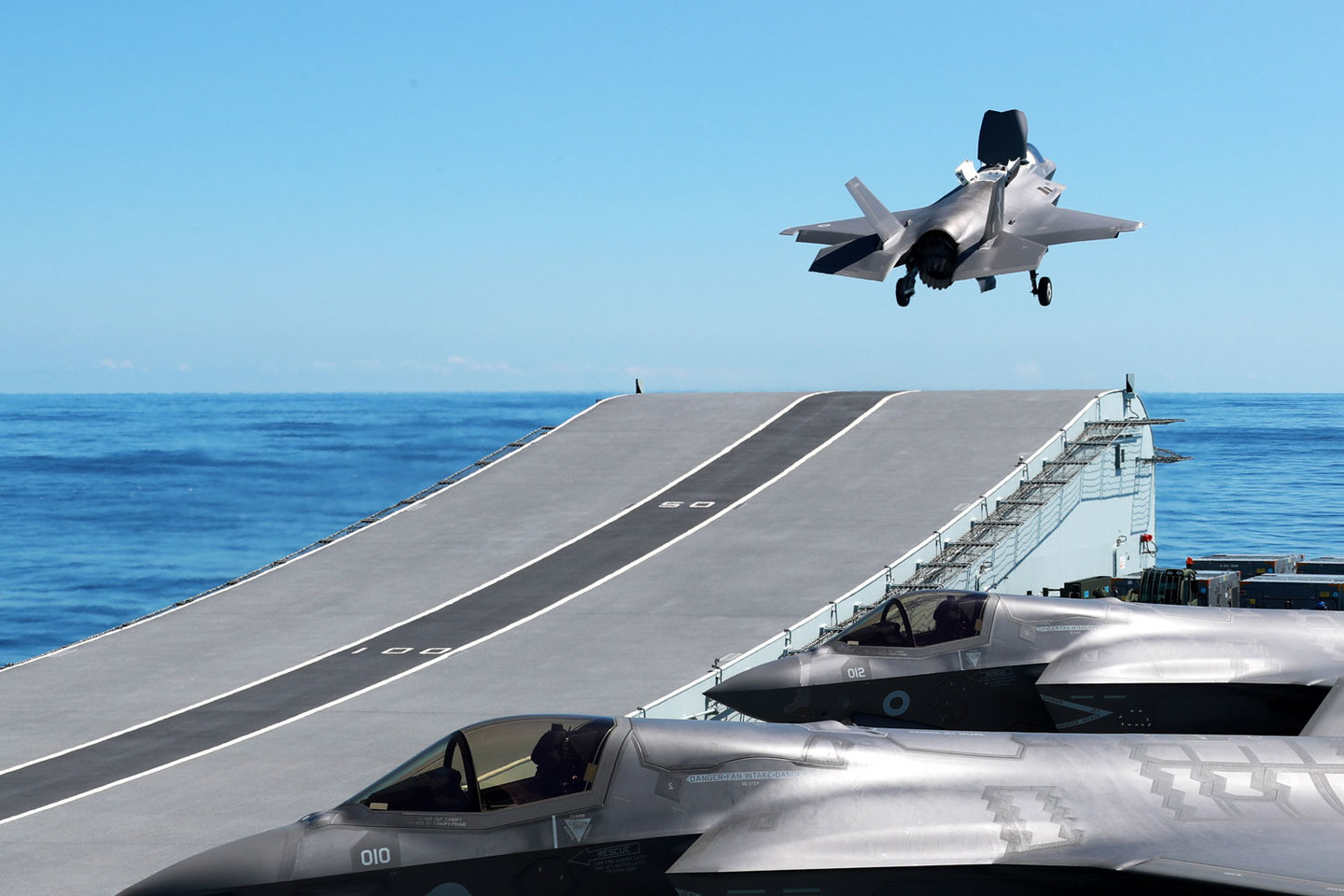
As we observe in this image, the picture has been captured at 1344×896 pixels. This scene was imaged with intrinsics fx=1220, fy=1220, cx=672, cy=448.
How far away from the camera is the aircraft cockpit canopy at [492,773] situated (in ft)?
31.9

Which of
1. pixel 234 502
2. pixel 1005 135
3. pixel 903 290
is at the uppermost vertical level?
pixel 1005 135

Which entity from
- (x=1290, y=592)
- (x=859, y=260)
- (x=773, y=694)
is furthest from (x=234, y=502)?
(x=773, y=694)

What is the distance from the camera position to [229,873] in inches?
371

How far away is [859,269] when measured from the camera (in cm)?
3231

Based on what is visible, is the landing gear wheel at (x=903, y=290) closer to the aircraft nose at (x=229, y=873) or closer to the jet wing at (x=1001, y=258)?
the jet wing at (x=1001, y=258)

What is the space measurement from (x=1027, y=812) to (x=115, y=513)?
10443cm

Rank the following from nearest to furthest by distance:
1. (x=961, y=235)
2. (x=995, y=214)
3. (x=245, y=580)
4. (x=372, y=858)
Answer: (x=372, y=858) → (x=961, y=235) → (x=995, y=214) → (x=245, y=580)

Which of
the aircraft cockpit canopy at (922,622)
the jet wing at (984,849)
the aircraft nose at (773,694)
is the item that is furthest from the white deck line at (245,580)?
the jet wing at (984,849)

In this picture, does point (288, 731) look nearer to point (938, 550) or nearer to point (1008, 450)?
point (938, 550)

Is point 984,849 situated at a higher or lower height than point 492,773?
lower

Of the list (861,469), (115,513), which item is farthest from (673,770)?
(115,513)

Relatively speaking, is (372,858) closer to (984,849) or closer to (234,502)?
(984,849)

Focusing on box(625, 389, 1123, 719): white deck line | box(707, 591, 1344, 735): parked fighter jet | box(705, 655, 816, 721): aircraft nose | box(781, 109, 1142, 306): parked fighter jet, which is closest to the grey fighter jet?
box(707, 591, 1344, 735): parked fighter jet

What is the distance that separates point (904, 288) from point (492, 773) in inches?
1030
